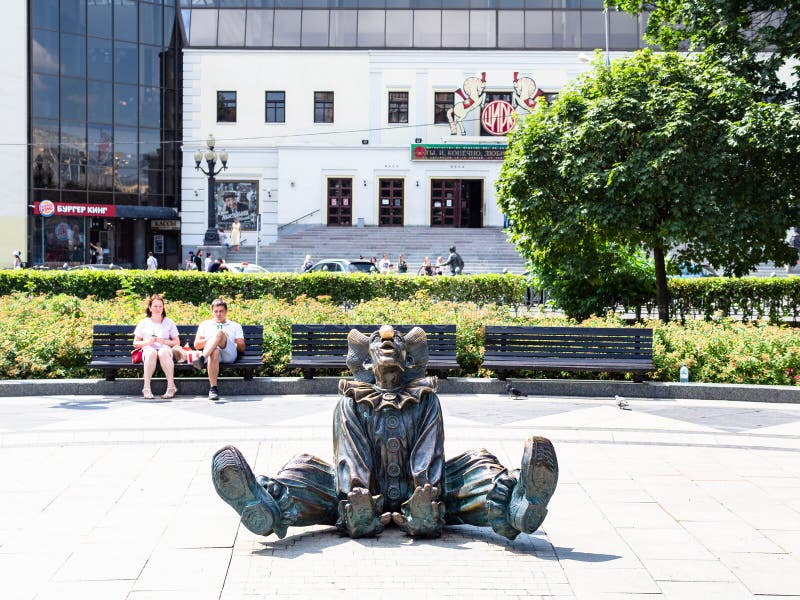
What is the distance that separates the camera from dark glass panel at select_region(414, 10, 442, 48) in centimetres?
4478

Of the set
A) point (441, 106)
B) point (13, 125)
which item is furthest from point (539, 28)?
point (13, 125)

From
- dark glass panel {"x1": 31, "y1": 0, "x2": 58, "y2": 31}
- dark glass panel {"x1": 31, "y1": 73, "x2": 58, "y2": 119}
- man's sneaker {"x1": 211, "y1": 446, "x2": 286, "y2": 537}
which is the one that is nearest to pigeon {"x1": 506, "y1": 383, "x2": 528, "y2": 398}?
man's sneaker {"x1": 211, "y1": 446, "x2": 286, "y2": 537}

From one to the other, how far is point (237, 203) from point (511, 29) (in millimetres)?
17385

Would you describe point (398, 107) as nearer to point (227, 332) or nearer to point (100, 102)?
point (100, 102)

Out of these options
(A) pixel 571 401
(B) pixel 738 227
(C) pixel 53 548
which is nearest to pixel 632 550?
(C) pixel 53 548

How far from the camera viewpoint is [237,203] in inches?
1780

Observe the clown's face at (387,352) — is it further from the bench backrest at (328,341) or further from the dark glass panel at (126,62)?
the dark glass panel at (126,62)

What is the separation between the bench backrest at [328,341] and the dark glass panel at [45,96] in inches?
1456

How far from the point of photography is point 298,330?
1163 centimetres

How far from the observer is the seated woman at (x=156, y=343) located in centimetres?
1085

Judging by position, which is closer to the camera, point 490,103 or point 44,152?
point 44,152

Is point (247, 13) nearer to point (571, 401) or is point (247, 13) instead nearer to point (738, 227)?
point (738, 227)

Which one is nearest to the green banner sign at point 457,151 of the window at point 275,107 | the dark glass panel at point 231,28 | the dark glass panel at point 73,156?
the window at point 275,107

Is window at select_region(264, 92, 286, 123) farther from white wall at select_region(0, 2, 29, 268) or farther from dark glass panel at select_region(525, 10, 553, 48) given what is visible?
dark glass panel at select_region(525, 10, 553, 48)
